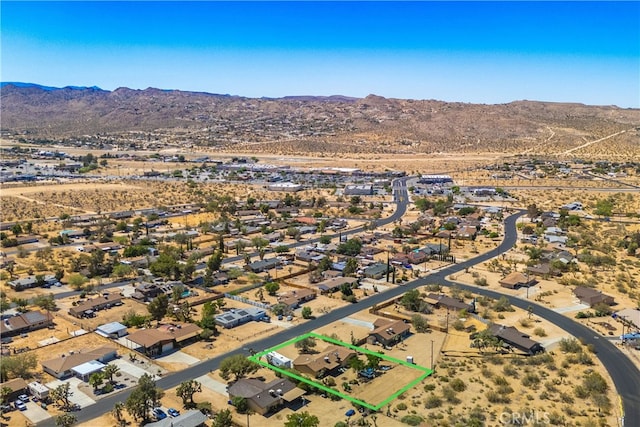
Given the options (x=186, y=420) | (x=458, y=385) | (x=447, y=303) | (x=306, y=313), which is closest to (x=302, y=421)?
(x=186, y=420)

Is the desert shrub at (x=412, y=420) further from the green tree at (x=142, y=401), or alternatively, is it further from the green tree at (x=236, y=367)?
the green tree at (x=142, y=401)

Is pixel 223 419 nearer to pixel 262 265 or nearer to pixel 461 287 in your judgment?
pixel 461 287

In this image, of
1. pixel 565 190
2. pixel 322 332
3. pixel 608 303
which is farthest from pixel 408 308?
pixel 565 190

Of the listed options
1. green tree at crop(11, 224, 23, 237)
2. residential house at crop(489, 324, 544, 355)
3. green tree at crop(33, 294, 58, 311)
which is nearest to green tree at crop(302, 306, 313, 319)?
residential house at crop(489, 324, 544, 355)

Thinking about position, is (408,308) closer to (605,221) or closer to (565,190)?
(605,221)

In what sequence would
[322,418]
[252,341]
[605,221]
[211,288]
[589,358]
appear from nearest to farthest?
[322,418] < [589,358] < [252,341] < [211,288] < [605,221]
